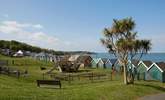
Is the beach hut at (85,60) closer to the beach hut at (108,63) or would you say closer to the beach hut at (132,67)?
the beach hut at (108,63)

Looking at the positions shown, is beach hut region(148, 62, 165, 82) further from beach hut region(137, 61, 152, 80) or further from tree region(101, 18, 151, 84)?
tree region(101, 18, 151, 84)

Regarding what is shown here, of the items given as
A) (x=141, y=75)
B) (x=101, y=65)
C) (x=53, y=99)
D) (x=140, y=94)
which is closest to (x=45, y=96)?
(x=53, y=99)

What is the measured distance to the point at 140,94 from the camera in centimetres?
3366

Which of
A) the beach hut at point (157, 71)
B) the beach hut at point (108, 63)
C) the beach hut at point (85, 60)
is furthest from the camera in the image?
the beach hut at point (85, 60)

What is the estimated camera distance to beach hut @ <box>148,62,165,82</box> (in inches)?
2151

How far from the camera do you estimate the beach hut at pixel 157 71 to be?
5462cm

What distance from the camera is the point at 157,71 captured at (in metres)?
56.3

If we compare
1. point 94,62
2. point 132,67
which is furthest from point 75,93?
point 94,62

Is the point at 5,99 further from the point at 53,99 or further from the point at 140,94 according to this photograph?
the point at 140,94

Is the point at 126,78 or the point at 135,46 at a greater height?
the point at 135,46

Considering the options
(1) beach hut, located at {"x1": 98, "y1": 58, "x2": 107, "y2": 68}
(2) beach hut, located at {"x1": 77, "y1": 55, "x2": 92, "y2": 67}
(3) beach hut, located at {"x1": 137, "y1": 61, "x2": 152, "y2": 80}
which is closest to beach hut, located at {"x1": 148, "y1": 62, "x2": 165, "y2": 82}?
(3) beach hut, located at {"x1": 137, "y1": 61, "x2": 152, "y2": 80}

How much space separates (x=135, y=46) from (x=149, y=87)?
5.15 metres

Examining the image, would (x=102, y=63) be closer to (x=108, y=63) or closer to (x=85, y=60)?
(x=108, y=63)

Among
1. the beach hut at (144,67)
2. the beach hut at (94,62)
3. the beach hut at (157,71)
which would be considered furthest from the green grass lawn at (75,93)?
the beach hut at (94,62)
